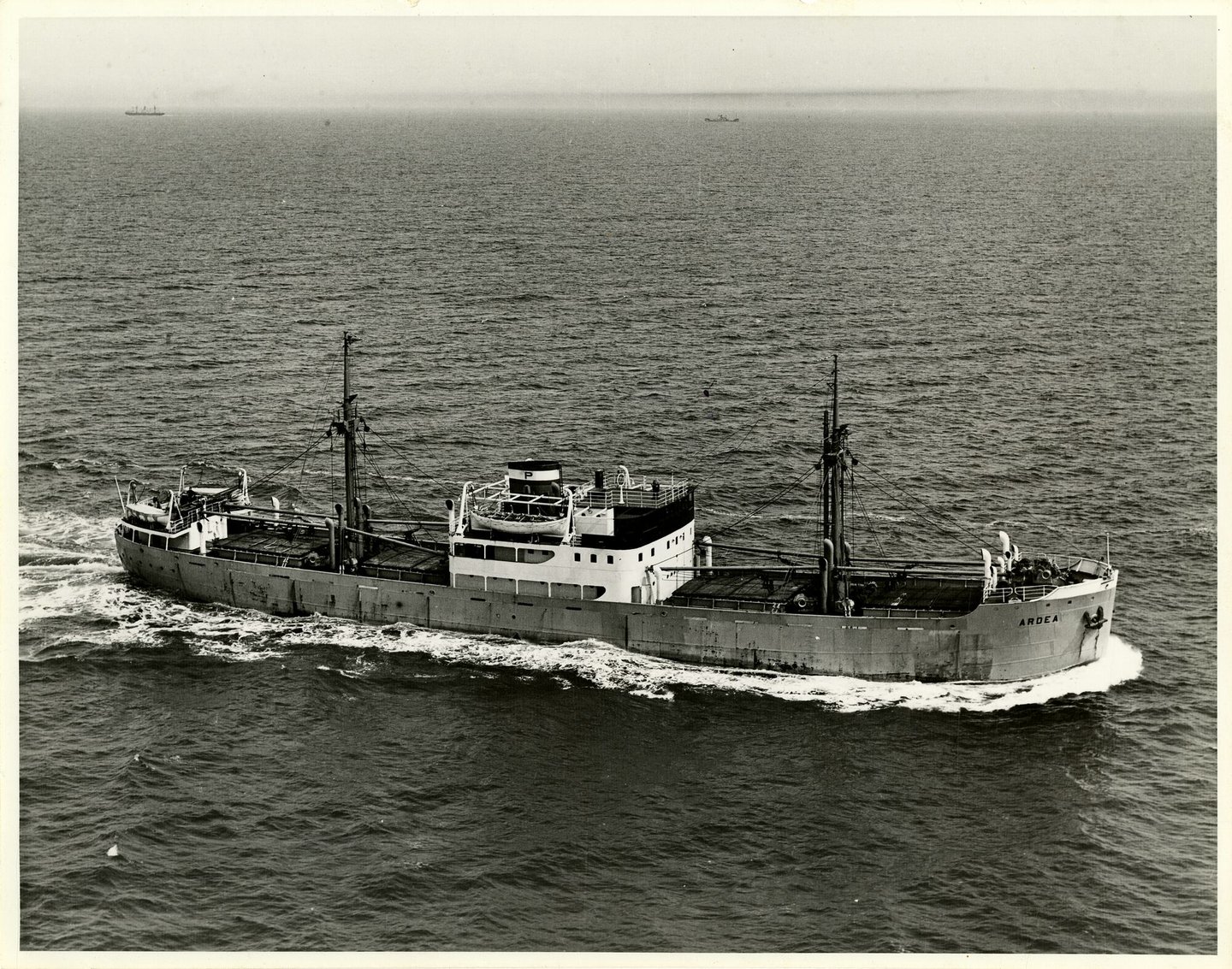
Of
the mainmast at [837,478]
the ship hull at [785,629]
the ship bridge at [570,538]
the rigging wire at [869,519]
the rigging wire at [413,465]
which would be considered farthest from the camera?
the rigging wire at [413,465]

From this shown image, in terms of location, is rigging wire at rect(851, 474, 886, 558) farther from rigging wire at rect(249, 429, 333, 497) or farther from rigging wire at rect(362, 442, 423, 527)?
rigging wire at rect(249, 429, 333, 497)

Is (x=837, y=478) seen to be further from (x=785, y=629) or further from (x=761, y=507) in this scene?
(x=761, y=507)

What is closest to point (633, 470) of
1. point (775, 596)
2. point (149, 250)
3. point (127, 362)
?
point (775, 596)

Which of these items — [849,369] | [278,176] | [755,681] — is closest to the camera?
[755,681]

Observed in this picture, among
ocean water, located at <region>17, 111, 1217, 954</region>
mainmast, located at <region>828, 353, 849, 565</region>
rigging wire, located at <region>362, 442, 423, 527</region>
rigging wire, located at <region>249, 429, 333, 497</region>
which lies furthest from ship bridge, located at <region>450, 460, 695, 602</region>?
rigging wire, located at <region>249, 429, 333, 497</region>

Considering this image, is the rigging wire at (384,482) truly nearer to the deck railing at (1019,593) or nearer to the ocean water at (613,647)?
the ocean water at (613,647)

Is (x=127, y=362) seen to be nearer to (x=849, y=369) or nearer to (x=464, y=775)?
(x=849, y=369)

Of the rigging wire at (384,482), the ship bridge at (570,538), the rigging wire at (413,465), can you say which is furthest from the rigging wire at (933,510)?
the rigging wire at (384,482)
